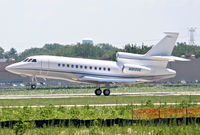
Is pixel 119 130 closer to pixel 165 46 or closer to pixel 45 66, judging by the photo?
pixel 45 66

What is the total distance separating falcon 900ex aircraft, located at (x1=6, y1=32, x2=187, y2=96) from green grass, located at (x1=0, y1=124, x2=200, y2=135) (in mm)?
31321

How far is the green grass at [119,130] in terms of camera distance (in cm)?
2467

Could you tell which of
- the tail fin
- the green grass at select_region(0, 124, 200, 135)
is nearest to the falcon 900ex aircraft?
the tail fin

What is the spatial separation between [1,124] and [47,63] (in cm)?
3098

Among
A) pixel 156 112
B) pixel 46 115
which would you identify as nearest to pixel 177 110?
pixel 156 112

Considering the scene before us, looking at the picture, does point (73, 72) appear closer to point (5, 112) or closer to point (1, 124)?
point (5, 112)

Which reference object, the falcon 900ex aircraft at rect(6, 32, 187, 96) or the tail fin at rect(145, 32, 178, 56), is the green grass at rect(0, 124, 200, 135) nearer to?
the falcon 900ex aircraft at rect(6, 32, 187, 96)

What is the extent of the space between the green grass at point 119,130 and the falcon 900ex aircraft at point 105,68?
31321mm

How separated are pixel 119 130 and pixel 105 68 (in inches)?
1358

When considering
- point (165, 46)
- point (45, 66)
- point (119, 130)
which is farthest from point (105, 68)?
point (119, 130)

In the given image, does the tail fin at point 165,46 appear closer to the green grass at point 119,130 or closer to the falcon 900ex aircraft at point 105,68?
the falcon 900ex aircraft at point 105,68

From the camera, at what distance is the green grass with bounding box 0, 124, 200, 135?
2467 centimetres

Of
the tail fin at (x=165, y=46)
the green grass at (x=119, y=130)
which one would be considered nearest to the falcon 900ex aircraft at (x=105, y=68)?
the tail fin at (x=165, y=46)

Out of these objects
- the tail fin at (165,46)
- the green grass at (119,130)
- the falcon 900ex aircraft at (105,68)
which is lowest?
the green grass at (119,130)
